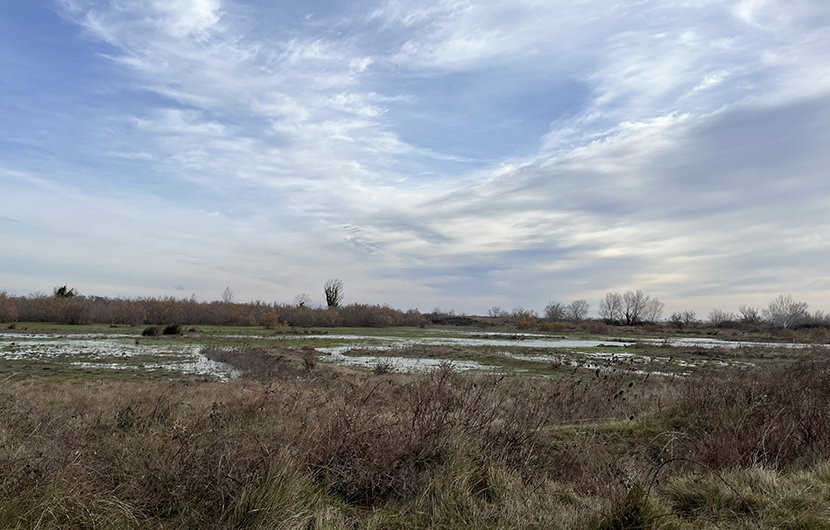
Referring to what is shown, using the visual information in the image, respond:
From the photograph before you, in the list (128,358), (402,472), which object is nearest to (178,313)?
(128,358)

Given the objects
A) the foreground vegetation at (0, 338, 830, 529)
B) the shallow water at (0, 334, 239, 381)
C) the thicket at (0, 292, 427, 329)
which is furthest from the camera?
the thicket at (0, 292, 427, 329)

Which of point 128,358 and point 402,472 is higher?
point 402,472

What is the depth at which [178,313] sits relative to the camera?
78.1 meters

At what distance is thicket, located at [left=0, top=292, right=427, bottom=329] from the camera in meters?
69.1

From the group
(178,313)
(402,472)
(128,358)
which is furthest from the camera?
(178,313)

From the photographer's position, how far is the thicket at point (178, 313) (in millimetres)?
69125

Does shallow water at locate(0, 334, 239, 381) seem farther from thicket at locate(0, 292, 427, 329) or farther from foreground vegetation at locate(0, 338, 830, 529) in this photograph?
thicket at locate(0, 292, 427, 329)

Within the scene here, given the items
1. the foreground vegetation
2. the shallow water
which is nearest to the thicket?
the shallow water

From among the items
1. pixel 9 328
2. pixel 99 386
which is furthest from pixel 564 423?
pixel 9 328

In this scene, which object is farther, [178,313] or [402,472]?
[178,313]

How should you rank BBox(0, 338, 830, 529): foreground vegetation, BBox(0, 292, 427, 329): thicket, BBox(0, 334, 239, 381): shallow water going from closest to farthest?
BBox(0, 338, 830, 529): foreground vegetation, BBox(0, 334, 239, 381): shallow water, BBox(0, 292, 427, 329): thicket

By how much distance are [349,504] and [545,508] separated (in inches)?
83.8

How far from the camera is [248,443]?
19.6ft

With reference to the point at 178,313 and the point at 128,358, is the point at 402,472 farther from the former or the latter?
the point at 178,313
